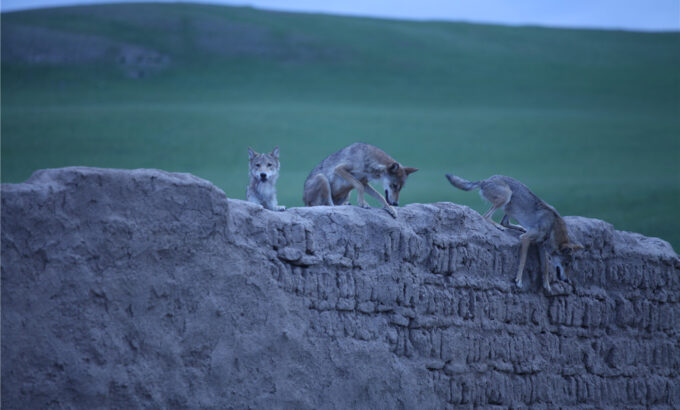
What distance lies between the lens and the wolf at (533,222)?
10.9 metres

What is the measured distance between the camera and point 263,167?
428 inches

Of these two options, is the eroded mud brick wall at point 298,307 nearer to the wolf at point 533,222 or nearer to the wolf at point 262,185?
the wolf at point 533,222

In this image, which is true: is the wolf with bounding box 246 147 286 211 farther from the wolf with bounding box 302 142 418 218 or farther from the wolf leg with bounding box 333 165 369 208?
the wolf leg with bounding box 333 165 369 208

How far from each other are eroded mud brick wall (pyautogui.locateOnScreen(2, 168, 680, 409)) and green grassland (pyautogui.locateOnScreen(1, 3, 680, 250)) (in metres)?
13.6

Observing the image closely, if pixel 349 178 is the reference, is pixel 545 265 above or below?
below

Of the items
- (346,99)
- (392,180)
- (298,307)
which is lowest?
(346,99)

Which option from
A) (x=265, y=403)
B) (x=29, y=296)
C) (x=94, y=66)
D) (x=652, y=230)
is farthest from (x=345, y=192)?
(x=94, y=66)

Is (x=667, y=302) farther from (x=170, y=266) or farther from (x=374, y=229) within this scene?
(x=170, y=266)

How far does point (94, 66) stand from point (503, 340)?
43617mm

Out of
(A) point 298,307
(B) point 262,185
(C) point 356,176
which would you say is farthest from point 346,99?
(A) point 298,307

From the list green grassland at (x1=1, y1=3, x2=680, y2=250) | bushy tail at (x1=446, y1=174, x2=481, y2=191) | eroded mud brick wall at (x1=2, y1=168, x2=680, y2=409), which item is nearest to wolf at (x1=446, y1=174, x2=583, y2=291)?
bushy tail at (x1=446, y1=174, x2=481, y2=191)

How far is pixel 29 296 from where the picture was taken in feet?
24.7

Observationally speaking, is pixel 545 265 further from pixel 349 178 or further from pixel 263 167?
pixel 263 167

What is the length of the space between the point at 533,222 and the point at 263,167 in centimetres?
378
